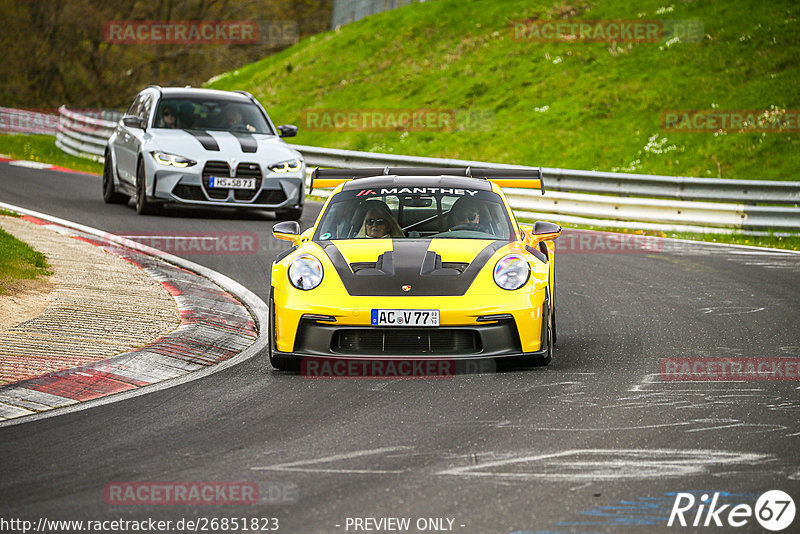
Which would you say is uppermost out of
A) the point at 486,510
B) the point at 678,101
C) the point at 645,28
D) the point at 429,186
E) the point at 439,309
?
the point at 645,28

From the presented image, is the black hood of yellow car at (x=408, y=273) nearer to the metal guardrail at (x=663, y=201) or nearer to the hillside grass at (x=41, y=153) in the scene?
the metal guardrail at (x=663, y=201)

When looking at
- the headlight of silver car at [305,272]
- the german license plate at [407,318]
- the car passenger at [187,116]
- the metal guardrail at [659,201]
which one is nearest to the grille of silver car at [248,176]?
the car passenger at [187,116]

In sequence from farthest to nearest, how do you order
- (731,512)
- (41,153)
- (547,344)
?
(41,153), (547,344), (731,512)

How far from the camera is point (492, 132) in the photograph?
28.3 m

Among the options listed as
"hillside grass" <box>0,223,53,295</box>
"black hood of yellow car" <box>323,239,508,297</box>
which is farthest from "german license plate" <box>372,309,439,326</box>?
"hillside grass" <box>0,223,53,295</box>

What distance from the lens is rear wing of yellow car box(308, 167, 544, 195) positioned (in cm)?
927

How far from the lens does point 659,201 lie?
18328 millimetres

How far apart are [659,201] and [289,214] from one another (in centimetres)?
577

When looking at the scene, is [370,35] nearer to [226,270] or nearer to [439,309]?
[226,270]

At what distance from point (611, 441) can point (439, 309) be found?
6.09 ft

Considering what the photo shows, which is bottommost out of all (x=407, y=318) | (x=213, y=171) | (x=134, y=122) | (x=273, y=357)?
(x=273, y=357)

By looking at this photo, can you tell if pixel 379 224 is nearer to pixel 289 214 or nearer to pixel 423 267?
pixel 423 267

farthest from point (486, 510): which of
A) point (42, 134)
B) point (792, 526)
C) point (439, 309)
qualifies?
point (42, 134)

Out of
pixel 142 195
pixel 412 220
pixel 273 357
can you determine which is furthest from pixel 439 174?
pixel 142 195
